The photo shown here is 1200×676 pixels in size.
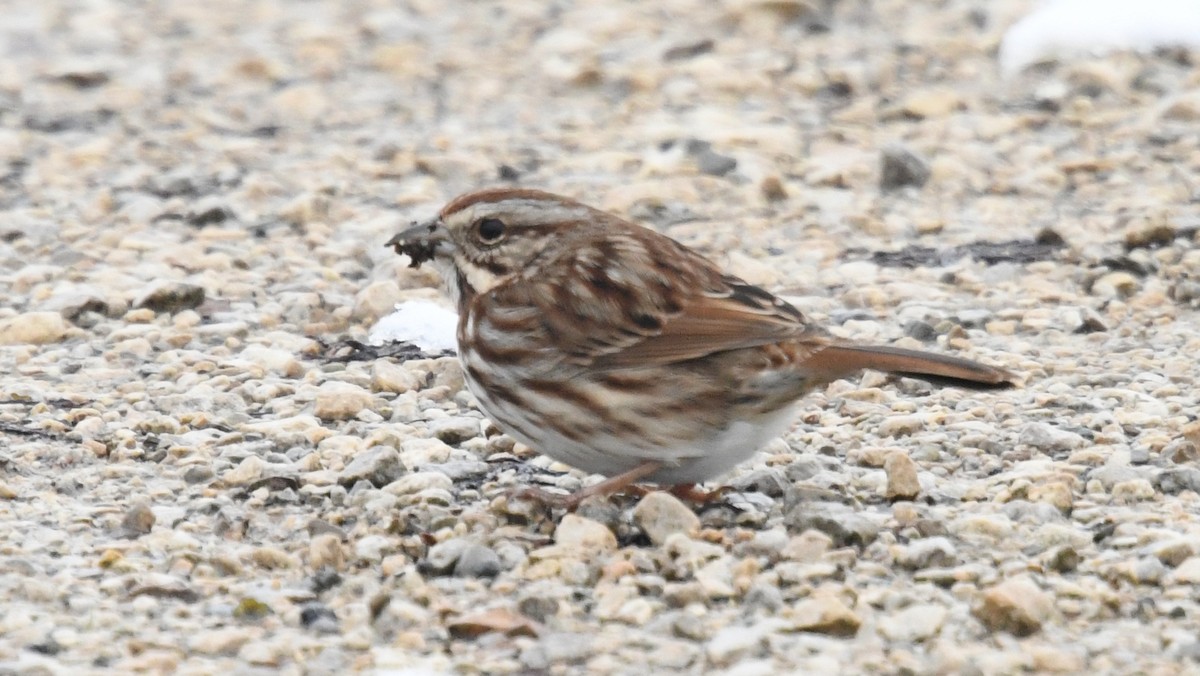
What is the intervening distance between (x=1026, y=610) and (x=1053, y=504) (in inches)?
39.0

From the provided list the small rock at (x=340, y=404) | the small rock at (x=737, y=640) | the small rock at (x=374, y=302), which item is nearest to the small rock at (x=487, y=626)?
the small rock at (x=737, y=640)

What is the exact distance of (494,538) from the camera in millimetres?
5531

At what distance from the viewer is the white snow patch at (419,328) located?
25.5 feet

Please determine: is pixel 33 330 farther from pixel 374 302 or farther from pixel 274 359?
pixel 374 302

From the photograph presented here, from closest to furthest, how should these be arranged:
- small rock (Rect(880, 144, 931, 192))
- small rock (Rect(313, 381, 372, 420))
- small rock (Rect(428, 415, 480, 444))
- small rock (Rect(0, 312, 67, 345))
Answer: small rock (Rect(428, 415, 480, 444)) < small rock (Rect(313, 381, 372, 420)) < small rock (Rect(0, 312, 67, 345)) < small rock (Rect(880, 144, 931, 192))

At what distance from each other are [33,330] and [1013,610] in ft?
14.6

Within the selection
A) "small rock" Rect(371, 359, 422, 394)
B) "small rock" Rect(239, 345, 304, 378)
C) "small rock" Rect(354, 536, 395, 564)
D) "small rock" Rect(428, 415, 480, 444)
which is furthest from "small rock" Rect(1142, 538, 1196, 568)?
"small rock" Rect(239, 345, 304, 378)

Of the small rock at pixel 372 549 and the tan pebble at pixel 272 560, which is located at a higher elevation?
the small rock at pixel 372 549

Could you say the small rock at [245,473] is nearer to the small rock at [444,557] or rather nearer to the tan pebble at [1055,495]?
the small rock at [444,557]

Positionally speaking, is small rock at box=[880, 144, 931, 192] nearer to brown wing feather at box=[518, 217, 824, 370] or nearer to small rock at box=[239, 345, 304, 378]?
small rock at box=[239, 345, 304, 378]

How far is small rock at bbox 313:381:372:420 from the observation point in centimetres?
→ 683

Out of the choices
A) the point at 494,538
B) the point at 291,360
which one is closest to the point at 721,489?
the point at 494,538

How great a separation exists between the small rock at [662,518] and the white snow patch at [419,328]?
2.20 meters

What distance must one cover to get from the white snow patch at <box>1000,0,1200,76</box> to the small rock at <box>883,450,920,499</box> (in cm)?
632
